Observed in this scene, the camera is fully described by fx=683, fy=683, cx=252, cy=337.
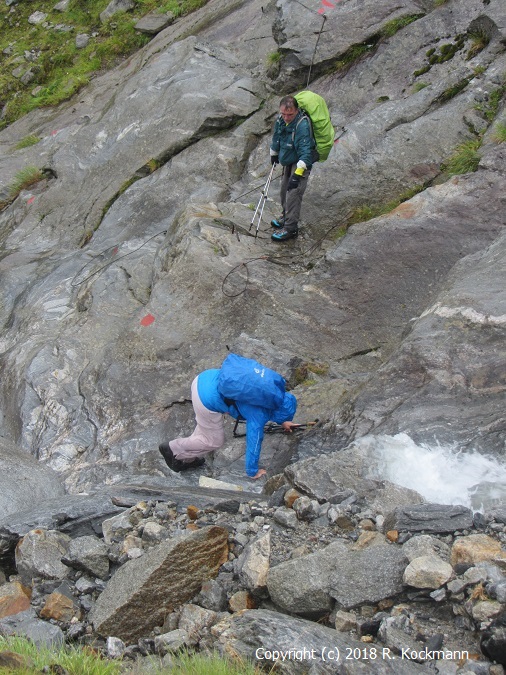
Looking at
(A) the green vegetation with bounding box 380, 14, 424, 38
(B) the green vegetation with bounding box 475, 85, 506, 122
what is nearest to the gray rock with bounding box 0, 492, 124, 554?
(B) the green vegetation with bounding box 475, 85, 506, 122

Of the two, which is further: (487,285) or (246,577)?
(487,285)

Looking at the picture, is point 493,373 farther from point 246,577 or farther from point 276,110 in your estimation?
point 276,110

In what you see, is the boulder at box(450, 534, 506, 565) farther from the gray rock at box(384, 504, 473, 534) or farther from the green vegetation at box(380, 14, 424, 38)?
the green vegetation at box(380, 14, 424, 38)

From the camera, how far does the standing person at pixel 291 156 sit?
10750mm

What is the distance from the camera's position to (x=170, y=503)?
658 centimetres

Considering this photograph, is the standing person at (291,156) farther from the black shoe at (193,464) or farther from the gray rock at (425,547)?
the gray rock at (425,547)

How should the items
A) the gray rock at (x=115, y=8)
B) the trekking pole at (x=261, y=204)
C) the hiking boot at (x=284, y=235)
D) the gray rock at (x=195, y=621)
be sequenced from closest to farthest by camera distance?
the gray rock at (x=195, y=621) → the hiking boot at (x=284, y=235) → the trekking pole at (x=261, y=204) → the gray rock at (x=115, y=8)

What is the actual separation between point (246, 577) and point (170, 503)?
5.12 feet

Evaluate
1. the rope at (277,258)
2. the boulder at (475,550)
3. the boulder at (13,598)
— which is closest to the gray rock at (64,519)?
the boulder at (13,598)

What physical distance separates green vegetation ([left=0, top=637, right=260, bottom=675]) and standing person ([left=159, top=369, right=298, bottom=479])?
10.9 feet

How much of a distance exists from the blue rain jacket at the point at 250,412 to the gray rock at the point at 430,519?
240cm

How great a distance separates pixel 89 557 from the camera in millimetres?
5781

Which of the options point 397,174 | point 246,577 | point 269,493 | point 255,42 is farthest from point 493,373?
point 255,42

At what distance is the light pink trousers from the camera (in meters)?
8.12
